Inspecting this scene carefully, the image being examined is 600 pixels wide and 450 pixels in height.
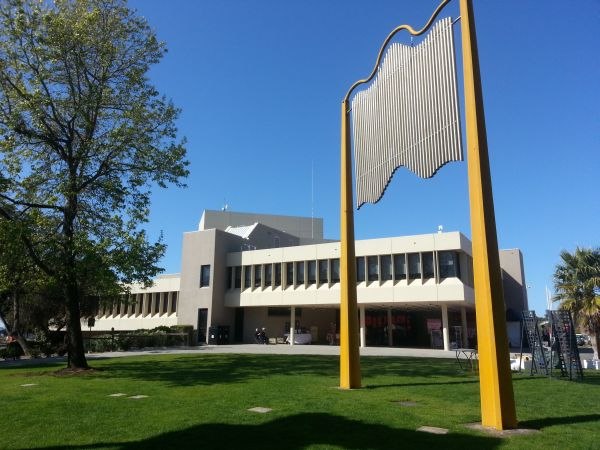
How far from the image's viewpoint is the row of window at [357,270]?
3506 cm

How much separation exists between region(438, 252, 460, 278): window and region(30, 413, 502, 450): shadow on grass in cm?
2838

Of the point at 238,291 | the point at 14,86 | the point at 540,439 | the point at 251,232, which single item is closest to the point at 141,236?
the point at 14,86

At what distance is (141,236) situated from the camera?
709 inches

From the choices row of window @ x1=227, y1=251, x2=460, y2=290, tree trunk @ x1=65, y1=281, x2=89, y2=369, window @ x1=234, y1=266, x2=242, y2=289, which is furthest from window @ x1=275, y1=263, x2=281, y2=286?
tree trunk @ x1=65, y1=281, x2=89, y2=369

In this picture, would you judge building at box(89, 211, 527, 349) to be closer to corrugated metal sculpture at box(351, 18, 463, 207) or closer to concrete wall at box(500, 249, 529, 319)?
concrete wall at box(500, 249, 529, 319)

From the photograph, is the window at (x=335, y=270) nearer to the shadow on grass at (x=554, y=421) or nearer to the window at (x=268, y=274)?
the window at (x=268, y=274)

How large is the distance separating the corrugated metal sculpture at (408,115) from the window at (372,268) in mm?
25639

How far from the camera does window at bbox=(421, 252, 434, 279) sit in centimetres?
3559

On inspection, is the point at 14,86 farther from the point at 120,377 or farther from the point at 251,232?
the point at 251,232

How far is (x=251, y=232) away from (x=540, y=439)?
4503cm

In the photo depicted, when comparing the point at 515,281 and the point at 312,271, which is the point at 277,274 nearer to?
the point at 312,271

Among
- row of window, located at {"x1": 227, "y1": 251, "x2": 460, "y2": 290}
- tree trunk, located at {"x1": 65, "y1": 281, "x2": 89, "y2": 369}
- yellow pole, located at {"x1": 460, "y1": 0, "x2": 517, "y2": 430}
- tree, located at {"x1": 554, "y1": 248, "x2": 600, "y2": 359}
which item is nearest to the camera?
yellow pole, located at {"x1": 460, "y1": 0, "x2": 517, "y2": 430}

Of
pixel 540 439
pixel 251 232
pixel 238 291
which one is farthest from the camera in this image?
pixel 251 232

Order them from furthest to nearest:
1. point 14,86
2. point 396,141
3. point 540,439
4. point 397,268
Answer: point 397,268, point 14,86, point 396,141, point 540,439
